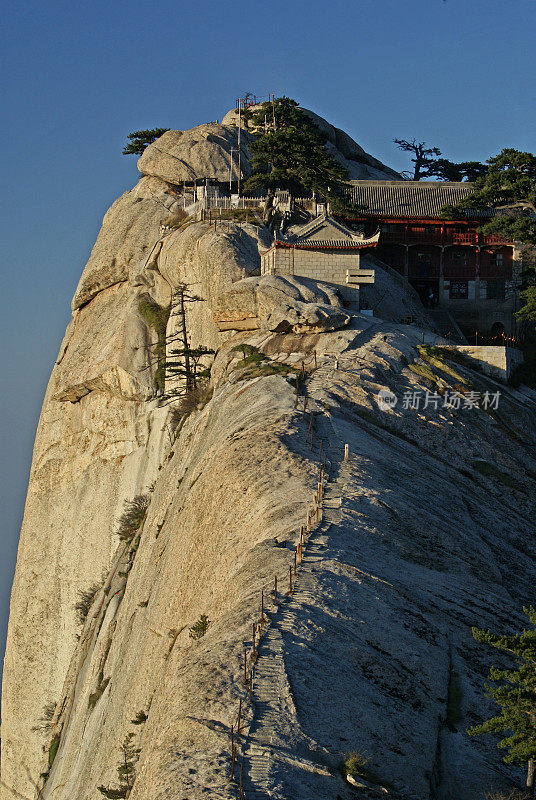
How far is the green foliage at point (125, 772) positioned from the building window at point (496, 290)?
4283cm

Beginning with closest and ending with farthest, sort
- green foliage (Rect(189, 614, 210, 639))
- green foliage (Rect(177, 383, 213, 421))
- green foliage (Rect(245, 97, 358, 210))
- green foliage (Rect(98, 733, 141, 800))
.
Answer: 1. green foliage (Rect(189, 614, 210, 639))
2. green foliage (Rect(98, 733, 141, 800))
3. green foliage (Rect(177, 383, 213, 421))
4. green foliage (Rect(245, 97, 358, 210))

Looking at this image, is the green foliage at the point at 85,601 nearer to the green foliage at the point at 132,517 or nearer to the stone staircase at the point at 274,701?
the green foliage at the point at 132,517

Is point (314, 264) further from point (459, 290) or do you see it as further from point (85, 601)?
point (85, 601)

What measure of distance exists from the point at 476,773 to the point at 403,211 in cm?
5184

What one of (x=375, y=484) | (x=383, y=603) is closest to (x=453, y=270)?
(x=375, y=484)

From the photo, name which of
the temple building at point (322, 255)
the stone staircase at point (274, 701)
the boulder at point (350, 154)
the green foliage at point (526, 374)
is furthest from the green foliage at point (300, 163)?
the stone staircase at point (274, 701)

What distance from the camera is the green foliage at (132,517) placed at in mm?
55156

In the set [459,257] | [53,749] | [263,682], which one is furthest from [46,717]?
[263,682]

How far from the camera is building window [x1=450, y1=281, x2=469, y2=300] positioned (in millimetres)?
65312

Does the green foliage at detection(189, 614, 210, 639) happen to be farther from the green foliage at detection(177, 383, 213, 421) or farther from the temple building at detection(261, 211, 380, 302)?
the temple building at detection(261, 211, 380, 302)

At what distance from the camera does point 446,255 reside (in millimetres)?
66375

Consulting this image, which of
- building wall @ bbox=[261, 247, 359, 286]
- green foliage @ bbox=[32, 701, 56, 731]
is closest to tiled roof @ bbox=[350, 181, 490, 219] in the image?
building wall @ bbox=[261, 247, 359, 286]

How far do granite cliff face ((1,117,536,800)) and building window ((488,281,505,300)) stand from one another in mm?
7359

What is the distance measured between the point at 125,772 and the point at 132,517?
3010 centimetres
